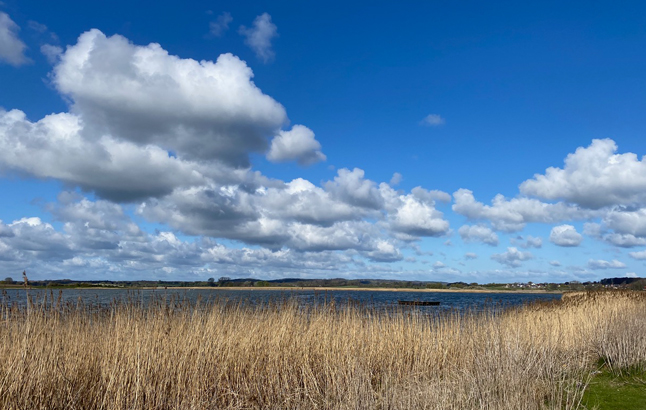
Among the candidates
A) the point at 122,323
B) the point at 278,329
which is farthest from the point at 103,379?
the point at 278,329

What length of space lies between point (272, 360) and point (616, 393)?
603 centimetres

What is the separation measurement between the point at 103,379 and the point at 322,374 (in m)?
3.71

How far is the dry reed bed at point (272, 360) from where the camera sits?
568cm

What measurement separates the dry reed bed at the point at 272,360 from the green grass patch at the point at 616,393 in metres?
0.36

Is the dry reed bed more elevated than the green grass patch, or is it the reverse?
the dry reed bed

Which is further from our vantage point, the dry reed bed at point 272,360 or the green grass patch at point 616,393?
the green grass patch at point 616,393

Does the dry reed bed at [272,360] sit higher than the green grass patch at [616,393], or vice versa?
the dry reed bed at [272,360]

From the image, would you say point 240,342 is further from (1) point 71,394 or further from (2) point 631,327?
(2) point 631,327

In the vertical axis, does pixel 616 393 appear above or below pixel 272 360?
below

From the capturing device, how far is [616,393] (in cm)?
791

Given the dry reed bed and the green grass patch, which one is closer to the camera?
the dry reed bed

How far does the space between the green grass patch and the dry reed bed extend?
360 mm

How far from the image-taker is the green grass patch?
7.11 m

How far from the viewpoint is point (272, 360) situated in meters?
7.81
